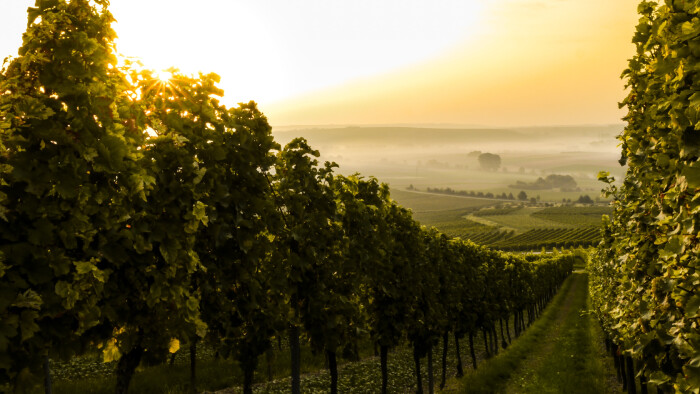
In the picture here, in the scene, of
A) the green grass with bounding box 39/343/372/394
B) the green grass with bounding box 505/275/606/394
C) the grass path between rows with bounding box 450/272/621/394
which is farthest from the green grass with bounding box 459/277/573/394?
the green grass with bounding box 39/343/372/394

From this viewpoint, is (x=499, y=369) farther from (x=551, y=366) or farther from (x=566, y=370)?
(x=566, y=370)

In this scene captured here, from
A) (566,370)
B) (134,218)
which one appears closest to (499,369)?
(566,370)

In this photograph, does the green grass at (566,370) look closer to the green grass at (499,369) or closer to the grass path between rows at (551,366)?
the grass path between rows at (551,366)

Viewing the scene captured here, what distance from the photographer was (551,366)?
2458 cm

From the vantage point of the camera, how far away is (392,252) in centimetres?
1698

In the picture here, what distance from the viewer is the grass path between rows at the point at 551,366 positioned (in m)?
20.3

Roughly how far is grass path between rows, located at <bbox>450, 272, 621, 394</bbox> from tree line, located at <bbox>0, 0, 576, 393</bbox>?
40.7 feet

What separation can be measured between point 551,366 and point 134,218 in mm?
25044

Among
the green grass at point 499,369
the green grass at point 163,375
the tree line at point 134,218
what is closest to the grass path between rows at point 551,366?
the green grass at point 499,369

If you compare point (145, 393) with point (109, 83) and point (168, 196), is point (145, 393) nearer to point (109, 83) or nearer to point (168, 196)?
Result: point (168, 196)

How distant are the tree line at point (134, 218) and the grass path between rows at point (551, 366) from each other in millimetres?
12398

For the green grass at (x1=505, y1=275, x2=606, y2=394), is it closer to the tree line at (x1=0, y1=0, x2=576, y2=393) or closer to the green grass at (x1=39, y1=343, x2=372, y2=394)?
the green grass at (x1=39, y1=343, x2=372, y2=394)

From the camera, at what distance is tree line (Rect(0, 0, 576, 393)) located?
4.69 metres

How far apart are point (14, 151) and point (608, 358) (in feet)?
112
